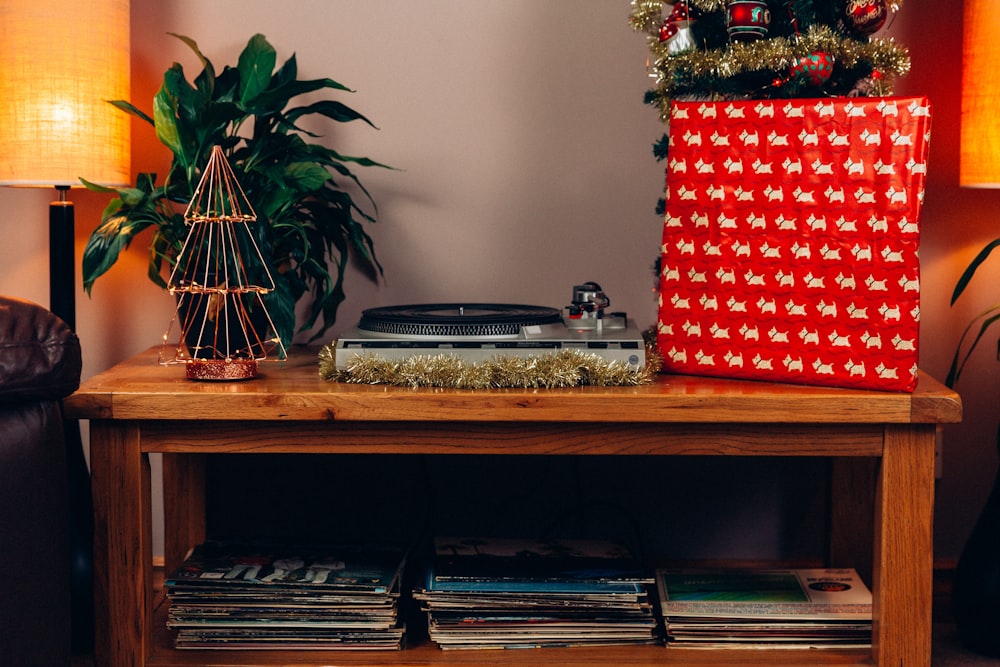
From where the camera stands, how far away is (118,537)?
1136 millimetres

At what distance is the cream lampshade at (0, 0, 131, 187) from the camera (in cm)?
132

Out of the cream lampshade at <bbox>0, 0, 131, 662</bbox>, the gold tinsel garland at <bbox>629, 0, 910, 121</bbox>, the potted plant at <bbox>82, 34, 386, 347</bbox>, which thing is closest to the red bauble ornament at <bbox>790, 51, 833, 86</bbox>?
the gold tinsel garland at <bbox>629, 0, 910, 121</bbox>

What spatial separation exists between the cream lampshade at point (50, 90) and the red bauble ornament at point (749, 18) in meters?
0.87

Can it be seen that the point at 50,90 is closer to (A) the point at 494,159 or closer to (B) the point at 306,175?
(B) the point at 306,175

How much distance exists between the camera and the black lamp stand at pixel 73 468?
4.57 feet

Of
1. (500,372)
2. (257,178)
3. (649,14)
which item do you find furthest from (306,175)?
(649,14)

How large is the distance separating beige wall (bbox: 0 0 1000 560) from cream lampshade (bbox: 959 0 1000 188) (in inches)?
6.8

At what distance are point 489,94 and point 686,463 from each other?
0.70 meters

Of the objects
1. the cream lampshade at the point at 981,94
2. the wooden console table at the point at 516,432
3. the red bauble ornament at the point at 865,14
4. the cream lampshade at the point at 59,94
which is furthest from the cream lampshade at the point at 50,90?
the cream lampshade at the point at 981,94

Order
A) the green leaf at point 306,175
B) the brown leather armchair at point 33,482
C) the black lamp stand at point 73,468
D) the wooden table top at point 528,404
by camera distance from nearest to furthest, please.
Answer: the brown leather armchair at point 33,482, the wooden table top at point 528,404, the green leaf at point 306,175, the black lamp stand at point 73,468

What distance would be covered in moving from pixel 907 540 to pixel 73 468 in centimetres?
114

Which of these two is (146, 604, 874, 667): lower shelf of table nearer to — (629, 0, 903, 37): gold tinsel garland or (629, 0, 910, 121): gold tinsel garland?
(629, 0, 910, 121): gold tinsel garland

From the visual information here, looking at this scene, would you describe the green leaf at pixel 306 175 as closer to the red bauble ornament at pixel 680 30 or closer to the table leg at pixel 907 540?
the red bauble ornament at pixel 680 30

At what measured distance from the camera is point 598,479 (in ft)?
5.39
